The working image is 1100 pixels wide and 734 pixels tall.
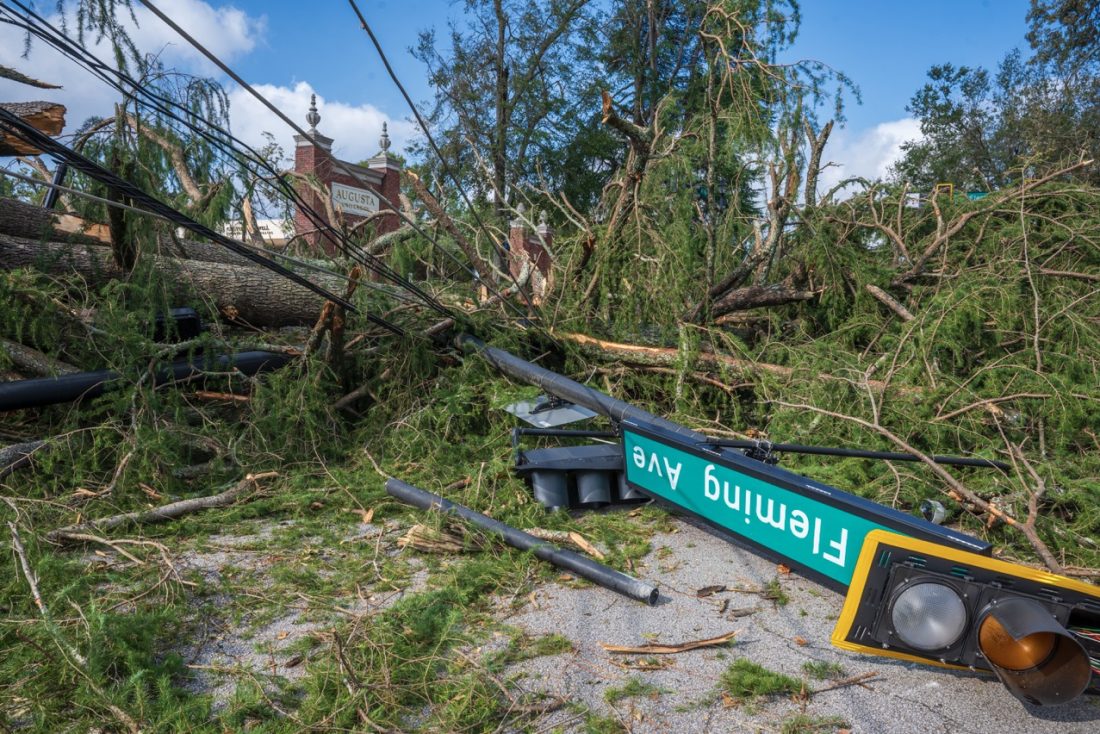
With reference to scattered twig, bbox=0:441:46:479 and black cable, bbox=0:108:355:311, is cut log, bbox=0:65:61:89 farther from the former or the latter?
scattered twig, bbox=0:441:46:479

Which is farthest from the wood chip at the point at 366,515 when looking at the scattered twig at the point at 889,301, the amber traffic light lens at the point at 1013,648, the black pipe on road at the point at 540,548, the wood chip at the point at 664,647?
the scattered twig at the point at 889,301

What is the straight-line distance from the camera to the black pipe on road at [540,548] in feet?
8.78

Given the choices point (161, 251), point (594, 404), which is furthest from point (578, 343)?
point (161, 251)

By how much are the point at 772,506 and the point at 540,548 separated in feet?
3.23

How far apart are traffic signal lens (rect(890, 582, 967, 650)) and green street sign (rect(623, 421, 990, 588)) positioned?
0.17 metres

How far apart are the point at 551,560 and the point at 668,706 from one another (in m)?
1.03

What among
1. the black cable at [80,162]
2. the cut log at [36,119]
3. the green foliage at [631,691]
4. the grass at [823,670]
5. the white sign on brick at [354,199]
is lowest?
the grass at [823,670]

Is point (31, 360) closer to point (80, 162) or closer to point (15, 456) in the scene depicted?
point (15, 456)

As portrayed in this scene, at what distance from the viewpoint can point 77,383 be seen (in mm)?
3975

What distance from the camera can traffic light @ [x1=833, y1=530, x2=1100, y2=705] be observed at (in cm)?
180

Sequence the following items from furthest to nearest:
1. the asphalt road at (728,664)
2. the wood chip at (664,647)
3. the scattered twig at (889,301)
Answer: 1. the scattered twig at (889,301)
2. the wood chip at (664,647)
3. the asphalt road at (728,664)

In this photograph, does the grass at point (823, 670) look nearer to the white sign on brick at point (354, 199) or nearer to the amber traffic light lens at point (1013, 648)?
the amber traffic light lens at point (1013, 648)

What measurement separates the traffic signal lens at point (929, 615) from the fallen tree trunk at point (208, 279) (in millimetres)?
4414

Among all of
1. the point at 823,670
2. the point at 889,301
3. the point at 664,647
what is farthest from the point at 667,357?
the point at 823,670
